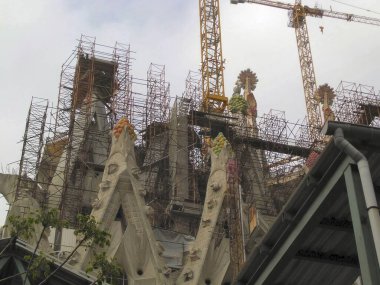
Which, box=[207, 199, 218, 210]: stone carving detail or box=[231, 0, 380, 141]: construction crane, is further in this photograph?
box=[231, 0, 380, 141]: construction crane

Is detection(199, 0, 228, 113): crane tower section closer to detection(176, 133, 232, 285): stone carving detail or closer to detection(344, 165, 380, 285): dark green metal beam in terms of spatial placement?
detection(176, 133, 232, 285): stone carving detail

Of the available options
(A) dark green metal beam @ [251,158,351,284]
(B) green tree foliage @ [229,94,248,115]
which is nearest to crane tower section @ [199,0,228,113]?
(B) green tree foliage @ [229,94,248,115]

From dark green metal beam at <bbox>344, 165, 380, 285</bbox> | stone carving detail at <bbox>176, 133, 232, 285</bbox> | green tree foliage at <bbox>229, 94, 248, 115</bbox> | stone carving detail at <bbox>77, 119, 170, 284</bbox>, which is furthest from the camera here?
green tree foliage at <bbox>229, 94, 248, 115</bbox>

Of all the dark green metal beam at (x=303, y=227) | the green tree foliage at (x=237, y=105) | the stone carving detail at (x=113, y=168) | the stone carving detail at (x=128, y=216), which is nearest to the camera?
the dark green metal beam at (x=303, y=227)

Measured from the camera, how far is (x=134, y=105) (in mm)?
42312

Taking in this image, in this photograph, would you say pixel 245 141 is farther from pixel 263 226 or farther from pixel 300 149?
pixel 263 226

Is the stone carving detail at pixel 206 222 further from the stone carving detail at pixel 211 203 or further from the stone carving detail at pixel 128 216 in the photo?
the stone carving detail at pixel 128 216

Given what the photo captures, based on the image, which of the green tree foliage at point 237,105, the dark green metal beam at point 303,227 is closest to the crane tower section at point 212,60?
the green tree foliage at point 237,105

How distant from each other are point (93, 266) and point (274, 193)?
2816cm

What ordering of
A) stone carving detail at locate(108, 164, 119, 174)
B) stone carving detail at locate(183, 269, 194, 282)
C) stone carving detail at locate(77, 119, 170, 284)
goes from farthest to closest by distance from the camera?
stone carving detail at locate(108, 164, 119, 174) → stone carving detail at locate(183, 269, 194, 282) → stone carving detail at locate(77, 119, 170, 284)

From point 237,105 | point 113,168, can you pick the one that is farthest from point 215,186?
point 237,105

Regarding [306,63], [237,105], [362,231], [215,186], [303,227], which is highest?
[306,63]

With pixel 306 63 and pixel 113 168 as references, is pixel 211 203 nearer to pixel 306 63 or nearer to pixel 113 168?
pixel 113 168

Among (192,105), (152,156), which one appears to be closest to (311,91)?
(192,105)
